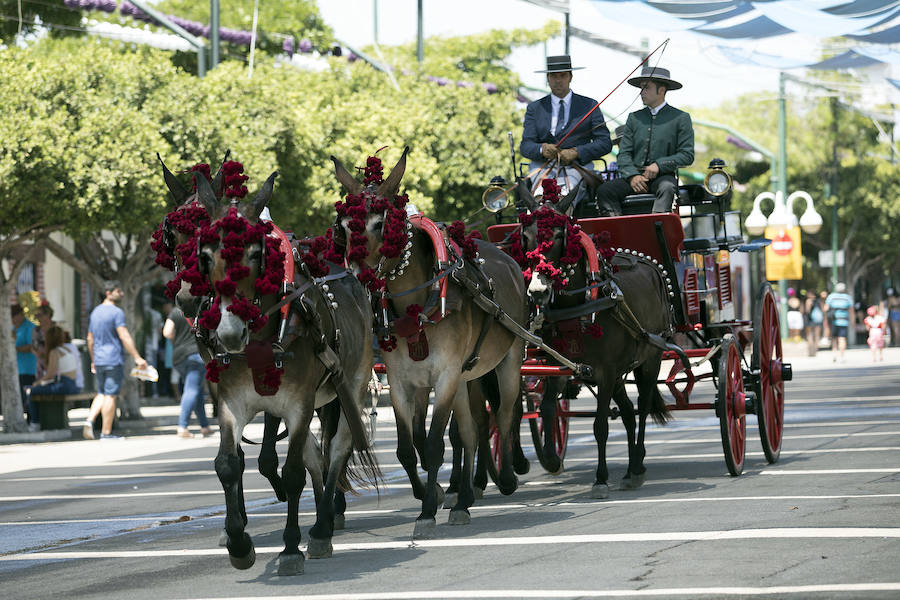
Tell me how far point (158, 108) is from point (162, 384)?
10528 millimetres

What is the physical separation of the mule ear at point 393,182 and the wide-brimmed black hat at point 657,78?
15.2 ft

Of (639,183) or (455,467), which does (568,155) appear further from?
(455,467)

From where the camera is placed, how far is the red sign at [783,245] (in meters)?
41.4

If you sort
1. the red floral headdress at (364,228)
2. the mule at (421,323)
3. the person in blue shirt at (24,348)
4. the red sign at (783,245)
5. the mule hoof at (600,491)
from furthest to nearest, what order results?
the red sign at (783,245)
the person in blue shirt at (24,348)
the mule hoof at (600,491)
the mule at (421,323)
the red floral headdress at (364,228)

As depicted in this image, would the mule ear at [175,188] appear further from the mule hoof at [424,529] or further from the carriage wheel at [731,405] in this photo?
the carriage wheel at [731,405]

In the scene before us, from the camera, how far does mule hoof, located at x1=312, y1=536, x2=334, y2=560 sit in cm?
881

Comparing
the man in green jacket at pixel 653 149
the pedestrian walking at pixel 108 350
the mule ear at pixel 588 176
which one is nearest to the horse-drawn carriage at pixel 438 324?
the man in green jacket at pixel 653 149

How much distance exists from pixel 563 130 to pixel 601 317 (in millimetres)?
2292

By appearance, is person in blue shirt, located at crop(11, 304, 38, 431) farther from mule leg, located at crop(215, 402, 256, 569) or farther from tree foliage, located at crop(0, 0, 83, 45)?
mule leg, located at crop(215, 402, 256, 569)

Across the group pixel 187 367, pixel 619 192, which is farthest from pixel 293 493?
pixel 187 367

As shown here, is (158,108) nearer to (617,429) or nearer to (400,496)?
(617,429)

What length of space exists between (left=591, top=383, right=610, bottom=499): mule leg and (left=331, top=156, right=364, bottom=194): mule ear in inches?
114

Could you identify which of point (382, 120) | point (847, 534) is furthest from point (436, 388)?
point (382, 120)

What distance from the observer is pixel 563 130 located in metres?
13.4
